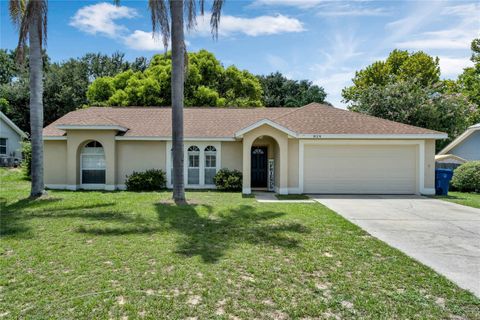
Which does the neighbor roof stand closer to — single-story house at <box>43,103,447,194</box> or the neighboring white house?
single-story house at <box>43,103,447,194</box>

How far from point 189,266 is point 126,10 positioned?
1240 cm

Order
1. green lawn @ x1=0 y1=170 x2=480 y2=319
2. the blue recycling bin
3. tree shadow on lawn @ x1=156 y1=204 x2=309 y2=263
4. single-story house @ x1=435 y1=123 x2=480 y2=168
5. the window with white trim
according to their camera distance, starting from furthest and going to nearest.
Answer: the window with white trim < single-story house @ x1=435 y1=123 x2=480 y2=168 < the blue recycling bin < tree shadow on lawn @ x1=156 y1=204 x2=309 y2=263 < green lawn @ x1=0 y1=170 x2=480 y2=319

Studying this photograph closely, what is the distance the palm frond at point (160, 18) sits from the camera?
12414 millimetres

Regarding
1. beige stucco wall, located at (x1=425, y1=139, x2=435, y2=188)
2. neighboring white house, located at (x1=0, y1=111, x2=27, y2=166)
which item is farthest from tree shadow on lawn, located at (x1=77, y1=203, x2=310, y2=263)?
neighboring white house, located at (x1=0, y1=111, x2=27, y2=166)

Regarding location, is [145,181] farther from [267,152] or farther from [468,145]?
[468,145]

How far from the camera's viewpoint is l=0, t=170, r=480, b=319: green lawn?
4.11 m

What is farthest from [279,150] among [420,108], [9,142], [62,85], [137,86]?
[62,85]

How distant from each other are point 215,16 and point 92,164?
1074 cm

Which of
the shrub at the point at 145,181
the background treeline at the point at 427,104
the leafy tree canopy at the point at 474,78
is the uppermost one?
the leafy tree canopy at the point at 474,78

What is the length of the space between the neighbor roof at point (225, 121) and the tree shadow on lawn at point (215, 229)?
21.7 ft

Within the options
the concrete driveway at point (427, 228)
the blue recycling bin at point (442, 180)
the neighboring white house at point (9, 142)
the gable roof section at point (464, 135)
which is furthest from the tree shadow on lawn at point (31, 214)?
the gable roof section at point (464, 135)

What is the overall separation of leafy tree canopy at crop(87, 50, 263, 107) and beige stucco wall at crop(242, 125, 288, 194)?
1415 centimetres

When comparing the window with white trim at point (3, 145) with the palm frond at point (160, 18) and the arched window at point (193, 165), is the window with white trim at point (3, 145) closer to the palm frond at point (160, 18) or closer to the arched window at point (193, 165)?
the arched window at point (193, 165)

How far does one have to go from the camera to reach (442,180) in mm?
15922
